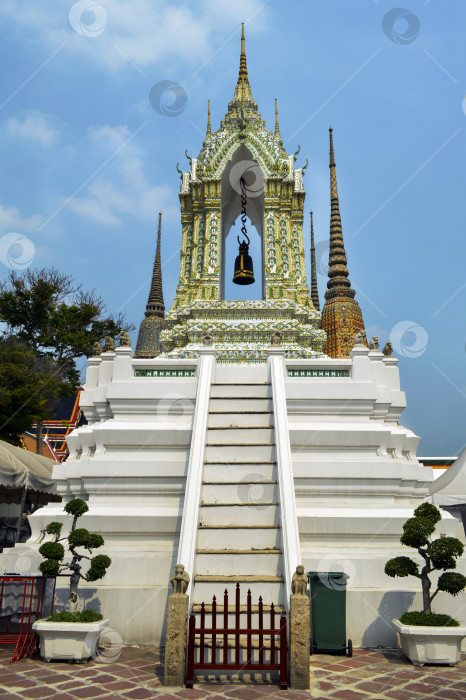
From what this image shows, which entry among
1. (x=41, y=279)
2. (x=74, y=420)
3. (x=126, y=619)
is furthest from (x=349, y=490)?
(x=74, y=420)

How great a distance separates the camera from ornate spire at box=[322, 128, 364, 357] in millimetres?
30906

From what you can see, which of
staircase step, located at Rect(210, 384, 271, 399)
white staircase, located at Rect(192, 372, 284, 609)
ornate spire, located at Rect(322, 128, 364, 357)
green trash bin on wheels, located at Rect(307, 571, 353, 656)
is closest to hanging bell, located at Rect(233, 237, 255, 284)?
staircase step, located at Rect(210, 384, 271, 399)

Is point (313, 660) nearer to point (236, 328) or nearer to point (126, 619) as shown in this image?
point (126, 619)

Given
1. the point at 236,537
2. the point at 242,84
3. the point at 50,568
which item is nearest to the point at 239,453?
the point at 236,537

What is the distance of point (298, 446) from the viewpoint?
1061 centimetres

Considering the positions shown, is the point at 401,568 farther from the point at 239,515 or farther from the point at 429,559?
the point at 239,515

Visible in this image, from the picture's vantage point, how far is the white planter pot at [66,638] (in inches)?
278

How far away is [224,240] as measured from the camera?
20750 mm

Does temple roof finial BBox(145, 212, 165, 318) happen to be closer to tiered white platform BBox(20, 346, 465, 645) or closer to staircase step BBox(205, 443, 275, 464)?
tiered white platform BBox(20, 346, 465, 645)

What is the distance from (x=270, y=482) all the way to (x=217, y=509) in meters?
1.04

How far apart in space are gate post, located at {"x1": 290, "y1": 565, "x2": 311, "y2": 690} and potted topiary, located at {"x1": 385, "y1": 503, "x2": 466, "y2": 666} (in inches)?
69.2

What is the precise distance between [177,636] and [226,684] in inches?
31.7

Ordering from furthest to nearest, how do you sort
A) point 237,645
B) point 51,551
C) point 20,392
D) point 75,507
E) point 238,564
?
point 20,392 → point 75,507 → point 238,564 → point 51,551 → point 237,645

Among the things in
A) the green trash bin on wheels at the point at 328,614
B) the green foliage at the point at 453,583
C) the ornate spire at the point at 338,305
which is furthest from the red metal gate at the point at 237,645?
the ornate spire at the point at 338,305
